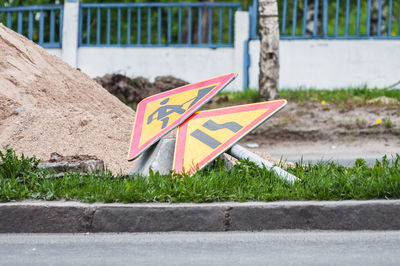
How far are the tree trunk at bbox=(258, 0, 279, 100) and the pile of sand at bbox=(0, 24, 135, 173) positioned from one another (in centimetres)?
407

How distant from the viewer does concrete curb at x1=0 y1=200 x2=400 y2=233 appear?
14.0ft

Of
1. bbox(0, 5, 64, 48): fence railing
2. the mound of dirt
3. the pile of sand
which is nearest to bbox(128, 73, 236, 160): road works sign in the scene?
the pile of sand

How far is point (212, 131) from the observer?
5324mm

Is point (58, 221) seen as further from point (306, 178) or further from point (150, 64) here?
point (150, 64)

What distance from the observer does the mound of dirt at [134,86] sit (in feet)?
40.4

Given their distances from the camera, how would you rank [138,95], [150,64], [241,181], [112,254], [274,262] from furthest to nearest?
[150,64], [138,95], [241,181], [112,254], [274,262]

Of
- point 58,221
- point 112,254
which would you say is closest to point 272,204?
point 112,254

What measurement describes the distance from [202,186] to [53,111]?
2.99 m

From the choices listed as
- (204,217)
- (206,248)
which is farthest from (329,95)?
(206,248)

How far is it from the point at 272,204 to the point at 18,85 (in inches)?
168

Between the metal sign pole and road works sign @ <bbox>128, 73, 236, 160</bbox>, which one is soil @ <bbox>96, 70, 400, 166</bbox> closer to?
road works sign @ <bbox>128, 73, 236, 160</bbox>

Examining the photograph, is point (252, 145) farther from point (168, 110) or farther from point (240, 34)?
point (240, 34)

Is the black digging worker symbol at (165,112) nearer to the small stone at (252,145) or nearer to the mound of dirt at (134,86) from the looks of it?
the small stone at (252,145)

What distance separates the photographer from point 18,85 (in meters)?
7.36
